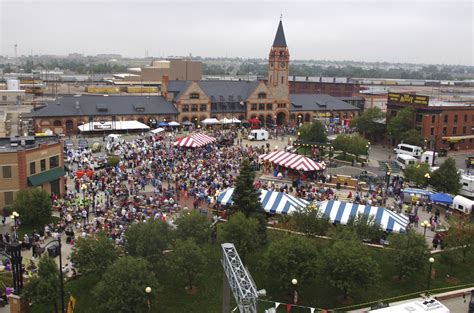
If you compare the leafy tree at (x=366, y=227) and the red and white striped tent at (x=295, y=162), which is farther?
the red and white striped tent at (x=295, y=162)

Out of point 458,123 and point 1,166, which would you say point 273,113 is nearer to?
point 458,123

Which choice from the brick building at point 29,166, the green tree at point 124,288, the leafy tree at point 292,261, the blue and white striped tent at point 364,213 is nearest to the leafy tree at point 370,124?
the blue and white striped tent at point 364,213

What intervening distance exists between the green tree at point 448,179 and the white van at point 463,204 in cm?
307

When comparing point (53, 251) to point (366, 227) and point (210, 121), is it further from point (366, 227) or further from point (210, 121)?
point (210, 121)

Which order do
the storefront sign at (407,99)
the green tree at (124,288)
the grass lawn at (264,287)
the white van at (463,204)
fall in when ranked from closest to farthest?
the green tree at (124,288) → the grass lawn at (264,287) → the white van at (463,204) → the storefront sign at (407,99)

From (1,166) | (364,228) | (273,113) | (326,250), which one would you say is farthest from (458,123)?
(1,166)

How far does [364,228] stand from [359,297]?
473 cm

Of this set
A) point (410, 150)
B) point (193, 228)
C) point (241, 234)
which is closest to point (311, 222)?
point (241, 234)

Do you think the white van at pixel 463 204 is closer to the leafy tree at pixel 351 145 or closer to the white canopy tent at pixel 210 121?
the leafy tree at pixel 351 145

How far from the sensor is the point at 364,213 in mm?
32219

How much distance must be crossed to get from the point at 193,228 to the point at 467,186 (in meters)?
28.2

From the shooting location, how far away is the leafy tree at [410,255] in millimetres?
26984

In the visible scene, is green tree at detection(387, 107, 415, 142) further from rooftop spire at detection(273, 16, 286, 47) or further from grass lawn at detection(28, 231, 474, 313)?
grass lawn at detection(28, 231, 474, 313)

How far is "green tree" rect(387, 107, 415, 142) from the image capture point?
67750 mm
